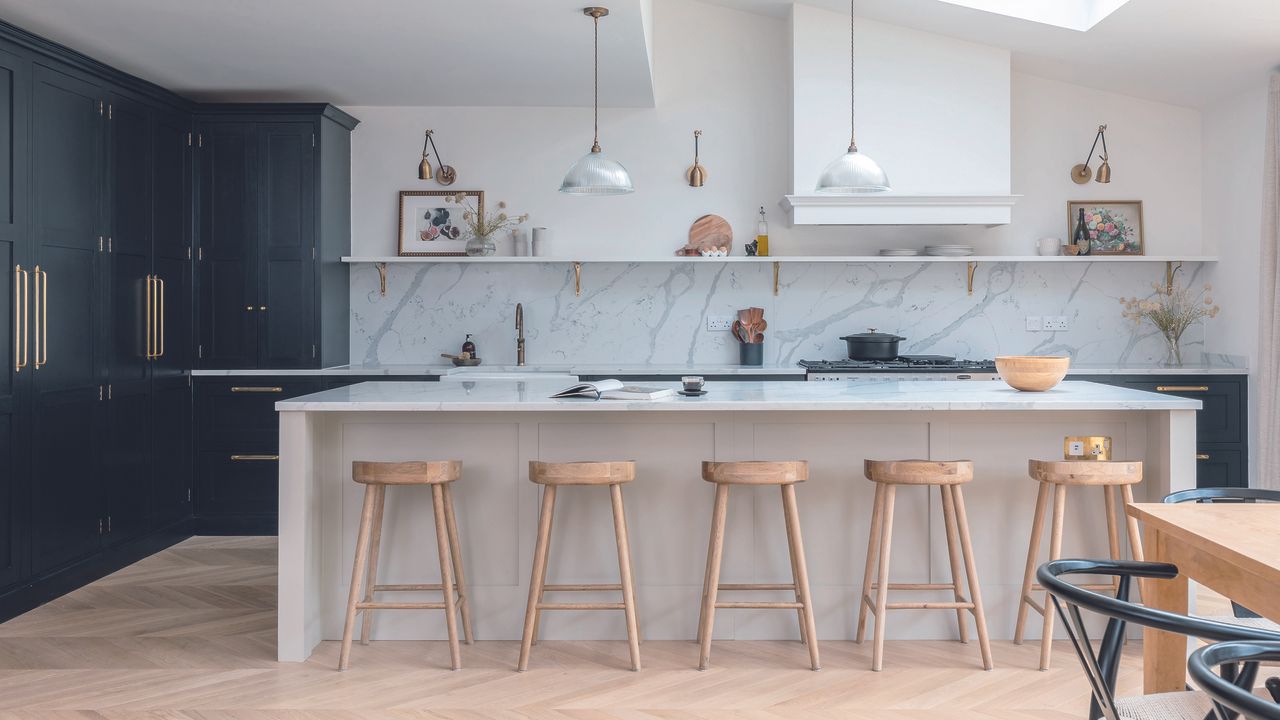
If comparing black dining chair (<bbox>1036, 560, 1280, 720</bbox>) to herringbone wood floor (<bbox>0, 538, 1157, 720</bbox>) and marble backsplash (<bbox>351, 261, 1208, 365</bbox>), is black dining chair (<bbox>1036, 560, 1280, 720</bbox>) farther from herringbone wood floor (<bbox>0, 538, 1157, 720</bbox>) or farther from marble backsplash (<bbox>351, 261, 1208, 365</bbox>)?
marble backsplash (<bbox>351, 261, 1208, 365</bbox>)

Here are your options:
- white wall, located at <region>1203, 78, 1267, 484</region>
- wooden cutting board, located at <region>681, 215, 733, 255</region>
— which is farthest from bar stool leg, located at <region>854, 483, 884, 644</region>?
white wall, located at <region>1203, 78, 1267, 484</region>

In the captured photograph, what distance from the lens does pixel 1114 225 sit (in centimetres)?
574

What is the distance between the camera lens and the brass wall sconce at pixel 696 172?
5789 mm

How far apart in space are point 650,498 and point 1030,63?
144 inches

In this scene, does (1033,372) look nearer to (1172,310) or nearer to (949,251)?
(949,251)

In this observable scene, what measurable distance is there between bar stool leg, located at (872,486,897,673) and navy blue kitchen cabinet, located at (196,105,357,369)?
353cm

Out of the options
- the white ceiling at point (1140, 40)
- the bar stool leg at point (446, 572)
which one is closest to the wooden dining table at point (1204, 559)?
the bar stool leg at point (446, 572)

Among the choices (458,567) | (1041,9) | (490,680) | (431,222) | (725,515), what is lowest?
(490,680)

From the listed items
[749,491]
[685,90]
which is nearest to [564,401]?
[749,491]

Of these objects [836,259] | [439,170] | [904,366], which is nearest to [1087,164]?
[836,259]

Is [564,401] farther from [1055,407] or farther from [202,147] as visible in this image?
[202,147]

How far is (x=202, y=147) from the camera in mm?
5410

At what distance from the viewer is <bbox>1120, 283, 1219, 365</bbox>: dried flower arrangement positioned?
5602 mm

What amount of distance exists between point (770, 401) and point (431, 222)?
3.35m
